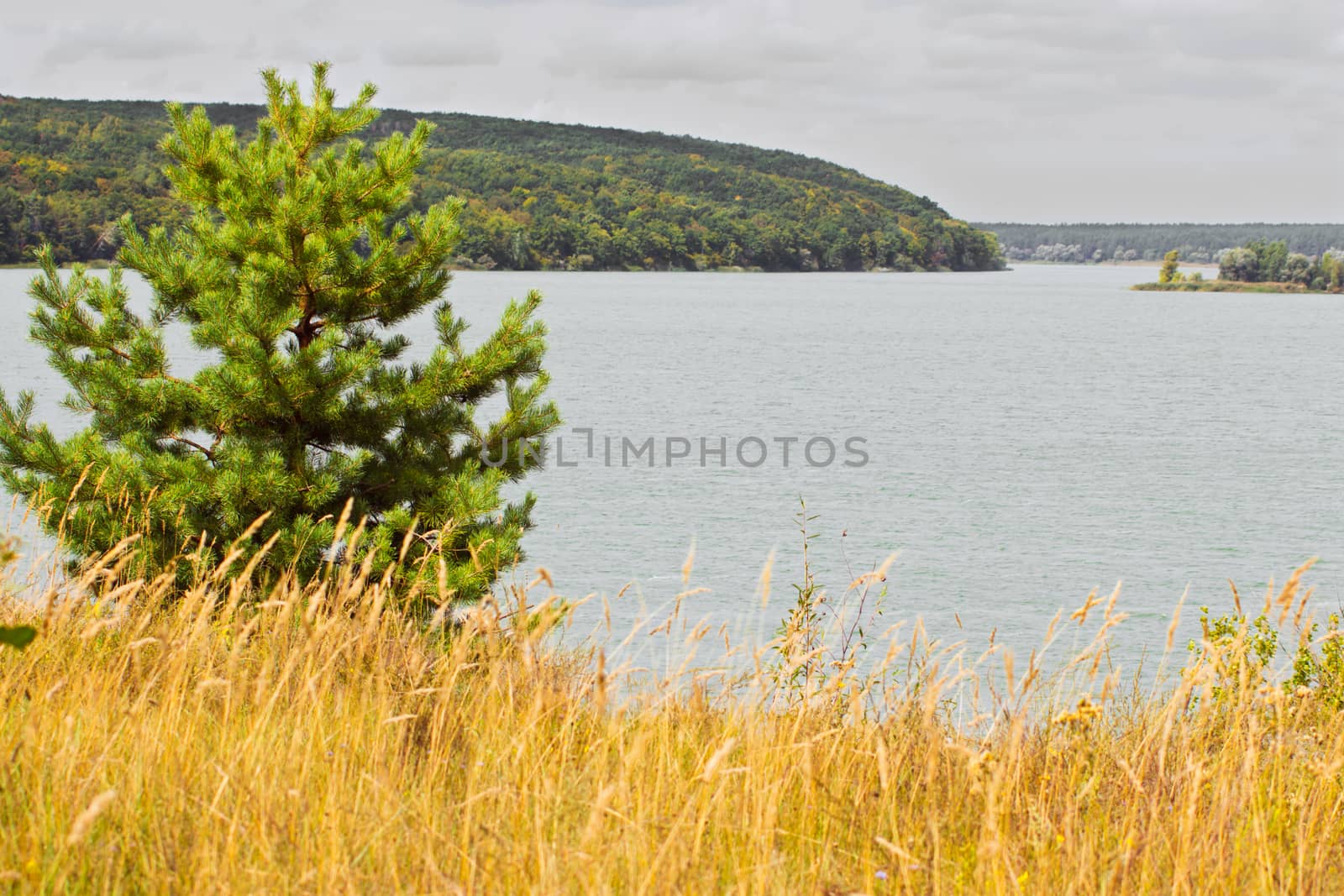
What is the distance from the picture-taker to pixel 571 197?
5379 inches

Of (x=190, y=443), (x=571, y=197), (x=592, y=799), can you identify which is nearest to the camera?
(x=592, y=799)

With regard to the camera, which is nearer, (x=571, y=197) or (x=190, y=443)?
(x=190, y=443)

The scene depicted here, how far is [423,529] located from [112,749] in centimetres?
560

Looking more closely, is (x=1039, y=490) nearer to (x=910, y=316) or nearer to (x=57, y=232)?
(x=910, y=316)

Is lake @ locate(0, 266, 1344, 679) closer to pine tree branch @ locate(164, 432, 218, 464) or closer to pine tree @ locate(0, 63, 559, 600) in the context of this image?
pine tree @ locate(0, 63, 559, 600)

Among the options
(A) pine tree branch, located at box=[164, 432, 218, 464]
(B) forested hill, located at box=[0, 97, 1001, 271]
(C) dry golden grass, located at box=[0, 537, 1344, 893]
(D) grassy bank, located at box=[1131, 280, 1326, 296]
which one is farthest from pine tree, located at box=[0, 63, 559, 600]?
(D) grassy bank, located at box=[1131, 280, 1326, 296]

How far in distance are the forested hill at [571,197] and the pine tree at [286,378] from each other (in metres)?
77.9

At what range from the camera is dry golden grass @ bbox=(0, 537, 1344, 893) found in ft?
9.46

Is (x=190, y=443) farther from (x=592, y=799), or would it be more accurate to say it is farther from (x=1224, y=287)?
(x=1224, y=287)

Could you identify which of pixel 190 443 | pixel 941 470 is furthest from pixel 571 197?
pixel 190 443

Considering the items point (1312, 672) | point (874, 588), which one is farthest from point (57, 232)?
point (1312, 672)

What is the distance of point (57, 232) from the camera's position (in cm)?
9338

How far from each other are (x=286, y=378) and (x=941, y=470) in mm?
20632

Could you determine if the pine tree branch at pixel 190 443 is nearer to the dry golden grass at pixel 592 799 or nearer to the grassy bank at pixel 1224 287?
the dry golden grass at pixel 592 799
